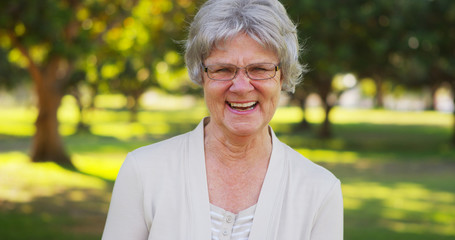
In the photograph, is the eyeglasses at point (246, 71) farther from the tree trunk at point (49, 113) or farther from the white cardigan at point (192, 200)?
the tree trunk at point (49, 113)

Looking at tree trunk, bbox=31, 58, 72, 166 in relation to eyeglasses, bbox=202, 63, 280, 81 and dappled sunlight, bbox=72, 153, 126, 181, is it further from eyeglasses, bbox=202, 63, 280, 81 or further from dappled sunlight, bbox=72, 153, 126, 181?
eyeglasses, bbox=202, 63, 280, 81

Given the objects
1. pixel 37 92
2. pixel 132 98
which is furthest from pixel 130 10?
pixel 132 98

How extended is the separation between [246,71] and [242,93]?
3.6 inches

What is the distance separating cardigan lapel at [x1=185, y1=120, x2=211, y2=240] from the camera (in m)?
2.21

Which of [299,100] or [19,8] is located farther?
[299,100]

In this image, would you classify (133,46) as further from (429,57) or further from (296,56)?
(296,56)

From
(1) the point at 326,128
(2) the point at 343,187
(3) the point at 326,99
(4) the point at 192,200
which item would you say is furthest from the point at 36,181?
(1) the point at 326,128

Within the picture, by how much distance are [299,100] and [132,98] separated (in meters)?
16.7

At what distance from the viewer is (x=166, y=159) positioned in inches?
91.6

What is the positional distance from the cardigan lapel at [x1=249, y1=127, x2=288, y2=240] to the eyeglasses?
365 millimetres

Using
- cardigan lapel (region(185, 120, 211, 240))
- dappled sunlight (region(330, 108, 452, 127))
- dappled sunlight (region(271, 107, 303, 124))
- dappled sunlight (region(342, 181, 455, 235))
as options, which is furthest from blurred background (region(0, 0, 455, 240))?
dappled sunlight (region(271, 107, 303, 124))

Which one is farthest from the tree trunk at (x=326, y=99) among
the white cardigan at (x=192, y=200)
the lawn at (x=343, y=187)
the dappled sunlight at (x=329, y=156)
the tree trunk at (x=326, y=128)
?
the white cardigan at (x=192, y=200)

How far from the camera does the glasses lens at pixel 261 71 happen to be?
7.35 ft

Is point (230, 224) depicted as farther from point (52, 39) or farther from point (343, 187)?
point (343, 187)
